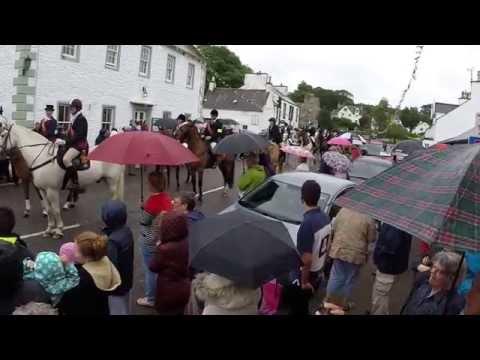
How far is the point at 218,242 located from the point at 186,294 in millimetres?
1146

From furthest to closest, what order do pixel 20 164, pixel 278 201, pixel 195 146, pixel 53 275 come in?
pixel 195 146
pixel 20 164
pixel 278 201
pixel 53 275

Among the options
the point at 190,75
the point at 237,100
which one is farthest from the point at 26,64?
the point at 237,100

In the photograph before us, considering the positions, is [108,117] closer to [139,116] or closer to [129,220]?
[139,116]

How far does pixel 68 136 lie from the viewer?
900cm

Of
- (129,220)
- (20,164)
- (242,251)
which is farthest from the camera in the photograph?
(129,220)

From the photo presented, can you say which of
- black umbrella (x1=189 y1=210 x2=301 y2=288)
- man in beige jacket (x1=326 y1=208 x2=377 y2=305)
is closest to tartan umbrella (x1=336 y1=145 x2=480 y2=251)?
black umbrella (x1=189 y1=210 x2=301 y2=288)

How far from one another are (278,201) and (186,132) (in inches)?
228

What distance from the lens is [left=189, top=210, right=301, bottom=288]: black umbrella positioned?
138 inches

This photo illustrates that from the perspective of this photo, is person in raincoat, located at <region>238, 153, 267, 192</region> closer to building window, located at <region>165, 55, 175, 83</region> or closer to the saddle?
the saddle

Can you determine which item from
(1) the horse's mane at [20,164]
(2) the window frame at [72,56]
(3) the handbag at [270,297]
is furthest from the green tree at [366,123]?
(3) the handbag at [270,297]

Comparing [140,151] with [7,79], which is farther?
[7,79]

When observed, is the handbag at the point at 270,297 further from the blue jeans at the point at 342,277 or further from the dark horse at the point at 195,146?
the dark horse at the point at 195,146

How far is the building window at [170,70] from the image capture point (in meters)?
25.6

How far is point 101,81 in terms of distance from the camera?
20422 mm
